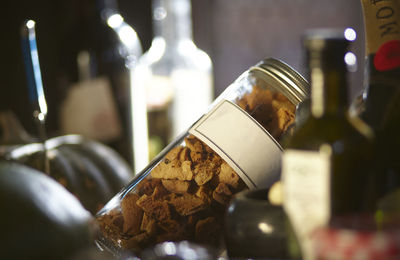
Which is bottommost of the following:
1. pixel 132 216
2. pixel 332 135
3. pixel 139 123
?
pixel 139 123

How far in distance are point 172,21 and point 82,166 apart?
90 centimetres

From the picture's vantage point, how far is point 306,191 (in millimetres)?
346

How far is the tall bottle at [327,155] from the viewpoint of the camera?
34 centimetres

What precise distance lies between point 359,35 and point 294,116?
178cm

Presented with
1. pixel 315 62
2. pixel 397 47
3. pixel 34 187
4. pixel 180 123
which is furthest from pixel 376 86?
pixel 180 123

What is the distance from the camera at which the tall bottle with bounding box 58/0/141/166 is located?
138 cm

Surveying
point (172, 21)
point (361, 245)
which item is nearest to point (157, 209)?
point (361, 245)

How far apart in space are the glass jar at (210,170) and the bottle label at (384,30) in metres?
0.08

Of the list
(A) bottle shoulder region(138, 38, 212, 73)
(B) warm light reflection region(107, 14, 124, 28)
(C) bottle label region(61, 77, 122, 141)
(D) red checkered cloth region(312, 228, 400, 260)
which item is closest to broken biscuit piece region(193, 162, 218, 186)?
(D) red checkered cloth region(312, 228, 400, 260)

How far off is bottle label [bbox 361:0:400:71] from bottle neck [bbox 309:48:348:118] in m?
0.16

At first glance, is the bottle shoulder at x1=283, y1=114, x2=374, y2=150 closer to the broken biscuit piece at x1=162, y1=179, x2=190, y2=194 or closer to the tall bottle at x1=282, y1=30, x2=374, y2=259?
the tall bottle at x1=282, y1=30, x2=374, y2=259

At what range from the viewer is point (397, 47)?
48cm

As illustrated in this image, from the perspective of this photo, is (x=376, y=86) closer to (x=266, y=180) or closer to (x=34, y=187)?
(x=266, y=180)

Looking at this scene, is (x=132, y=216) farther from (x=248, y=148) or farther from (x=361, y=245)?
(x=361, y=245)
